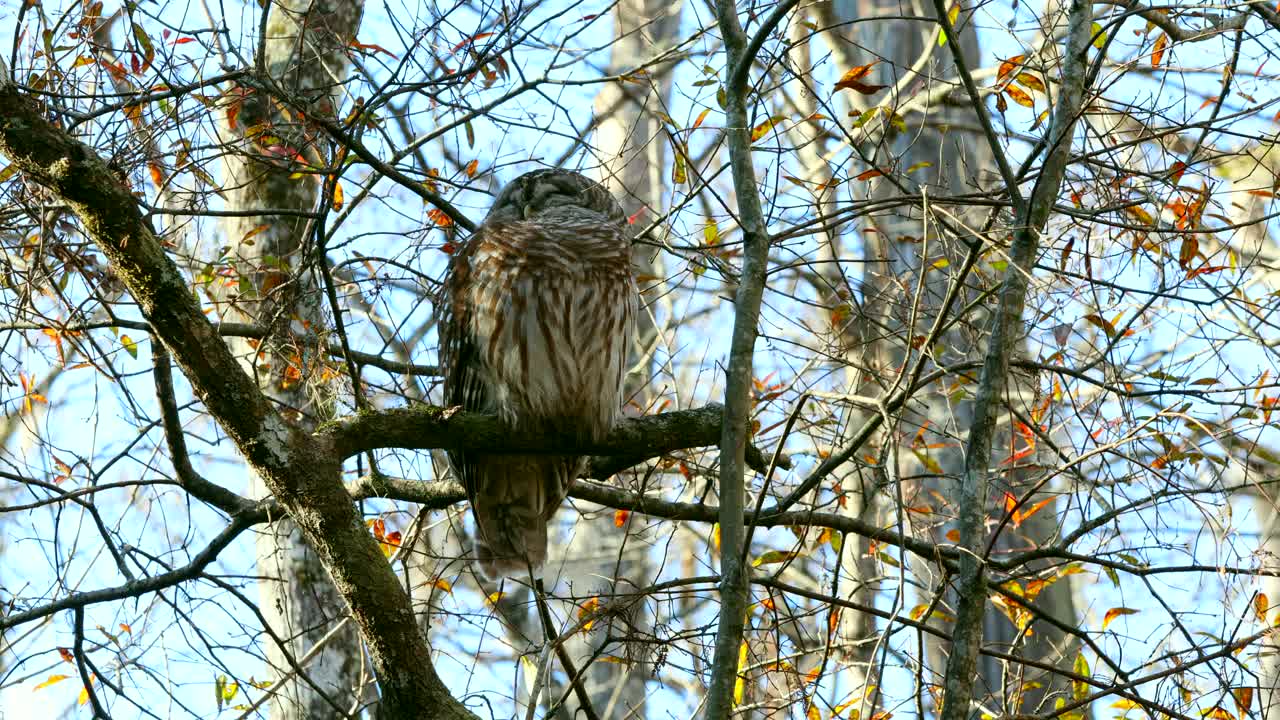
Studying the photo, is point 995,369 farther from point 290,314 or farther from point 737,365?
point 290,314

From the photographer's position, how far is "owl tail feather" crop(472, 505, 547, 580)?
17.1 ft

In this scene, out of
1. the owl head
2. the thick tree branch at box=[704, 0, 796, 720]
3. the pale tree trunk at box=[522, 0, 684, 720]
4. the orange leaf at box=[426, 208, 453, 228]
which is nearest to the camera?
the thick tree branch at box=[704, 0, 796, 720]

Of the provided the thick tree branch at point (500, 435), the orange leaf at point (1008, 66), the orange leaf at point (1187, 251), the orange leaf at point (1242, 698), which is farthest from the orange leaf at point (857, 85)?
the orange leaf at point (1242, 698)

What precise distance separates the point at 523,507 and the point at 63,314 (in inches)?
82.1

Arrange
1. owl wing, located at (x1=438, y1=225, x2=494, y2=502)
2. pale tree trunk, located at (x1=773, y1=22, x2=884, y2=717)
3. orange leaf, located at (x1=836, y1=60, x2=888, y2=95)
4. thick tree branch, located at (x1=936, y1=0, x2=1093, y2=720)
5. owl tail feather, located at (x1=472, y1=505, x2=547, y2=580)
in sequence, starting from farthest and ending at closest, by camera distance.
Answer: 1. pale tree trunk, located at (x1=773, y1=22, x2=884, y2=717)
2. owl tail feather, located at (x1=472, y1=505, x2=547, y2=580)
3. owl wing, located at (x1=438, y1=225, x2=494, y2=502)
4. orange leaf, located at (x1=836, y1=60, x2=888, y2=95)
5. thick tree branch, located at (x1=936, y1=0, x2=1093, y2=720)

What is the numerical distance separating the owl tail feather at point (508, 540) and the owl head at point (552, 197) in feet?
4.16

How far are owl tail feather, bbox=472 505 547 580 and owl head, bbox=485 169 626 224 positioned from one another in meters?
1.27

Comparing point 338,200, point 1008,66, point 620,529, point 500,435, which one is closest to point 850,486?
point 620,529

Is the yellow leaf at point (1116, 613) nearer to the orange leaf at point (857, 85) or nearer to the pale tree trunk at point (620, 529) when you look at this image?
the orange leaf at point (857, 85)

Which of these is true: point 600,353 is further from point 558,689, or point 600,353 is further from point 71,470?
point 558,689

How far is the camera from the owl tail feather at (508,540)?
5211 mm

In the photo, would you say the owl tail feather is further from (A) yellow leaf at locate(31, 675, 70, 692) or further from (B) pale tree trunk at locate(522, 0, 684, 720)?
(B) pale tree trunk at locate(522, 0, 684, 720)

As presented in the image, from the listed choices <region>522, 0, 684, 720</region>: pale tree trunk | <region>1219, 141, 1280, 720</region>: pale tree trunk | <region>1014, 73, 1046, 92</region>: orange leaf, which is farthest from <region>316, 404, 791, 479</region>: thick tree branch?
<region>522, 0, 684, 720</region>: pale tree trunk

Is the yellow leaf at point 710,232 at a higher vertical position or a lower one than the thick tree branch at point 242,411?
higher
